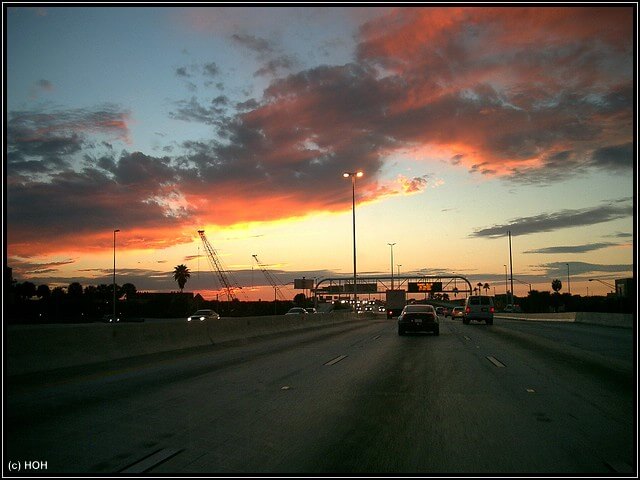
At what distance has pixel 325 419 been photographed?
9367 millimetres

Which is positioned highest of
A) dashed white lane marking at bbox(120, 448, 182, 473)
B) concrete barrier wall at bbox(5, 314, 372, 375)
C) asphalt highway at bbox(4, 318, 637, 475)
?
concrete barrier wall at bbox(5, 314, 372, 375)

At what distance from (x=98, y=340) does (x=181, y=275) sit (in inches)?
5639

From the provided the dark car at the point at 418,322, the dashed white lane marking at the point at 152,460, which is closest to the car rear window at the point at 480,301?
the dark car at the point at 418,322

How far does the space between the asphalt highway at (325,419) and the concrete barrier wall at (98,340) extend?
832 millimetres

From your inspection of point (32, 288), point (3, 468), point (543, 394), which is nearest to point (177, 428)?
point (3, 468)

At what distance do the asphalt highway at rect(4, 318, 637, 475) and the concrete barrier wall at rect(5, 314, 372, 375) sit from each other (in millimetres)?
832

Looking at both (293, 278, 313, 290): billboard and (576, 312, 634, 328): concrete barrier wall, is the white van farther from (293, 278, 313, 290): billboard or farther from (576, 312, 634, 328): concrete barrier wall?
(293, 278, 313, 290): billboard

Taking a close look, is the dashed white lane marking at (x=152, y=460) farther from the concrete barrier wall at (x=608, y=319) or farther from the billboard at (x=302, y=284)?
the billboard at (x=302, y=284)

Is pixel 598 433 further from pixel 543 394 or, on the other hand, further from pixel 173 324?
pixel 173 324

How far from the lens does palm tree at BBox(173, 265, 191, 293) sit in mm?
156250

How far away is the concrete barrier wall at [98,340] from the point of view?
1385cm

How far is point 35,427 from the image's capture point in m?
8.69

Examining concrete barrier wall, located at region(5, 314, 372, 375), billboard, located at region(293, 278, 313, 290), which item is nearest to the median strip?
concrete barrier wall, located at region(5, 314, 372, 375)

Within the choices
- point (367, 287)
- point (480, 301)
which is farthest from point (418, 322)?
point (367, 287)
